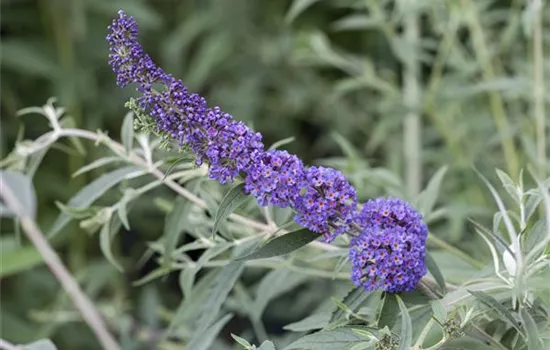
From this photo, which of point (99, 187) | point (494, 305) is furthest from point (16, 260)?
point (494, 305)

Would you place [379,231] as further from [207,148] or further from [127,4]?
[127,4]

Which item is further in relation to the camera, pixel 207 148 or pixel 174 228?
pixel 174 228

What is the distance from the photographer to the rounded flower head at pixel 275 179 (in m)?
0.57

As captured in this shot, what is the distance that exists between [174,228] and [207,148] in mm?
223

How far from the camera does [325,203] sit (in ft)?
1.89

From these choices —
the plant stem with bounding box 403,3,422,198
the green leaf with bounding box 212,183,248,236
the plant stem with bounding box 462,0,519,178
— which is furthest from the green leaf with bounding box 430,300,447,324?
the plant stem with bounding box 403,3,422,198

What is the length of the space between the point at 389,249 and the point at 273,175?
0.30 feet

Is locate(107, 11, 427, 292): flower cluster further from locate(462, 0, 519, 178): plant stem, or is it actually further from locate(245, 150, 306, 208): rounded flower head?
locate(462, 0, 519, 178): plant stem

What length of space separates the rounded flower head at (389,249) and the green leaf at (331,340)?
35 millimetres

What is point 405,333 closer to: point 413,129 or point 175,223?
point 175,223

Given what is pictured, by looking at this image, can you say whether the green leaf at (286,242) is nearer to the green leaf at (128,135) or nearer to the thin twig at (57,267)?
the green leaf at (128,135)

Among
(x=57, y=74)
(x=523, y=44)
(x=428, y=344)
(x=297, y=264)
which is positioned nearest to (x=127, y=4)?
(x=57, y=74)

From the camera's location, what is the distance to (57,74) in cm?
163

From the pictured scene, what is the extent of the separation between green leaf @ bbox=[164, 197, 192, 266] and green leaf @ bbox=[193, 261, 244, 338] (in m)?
0.08
